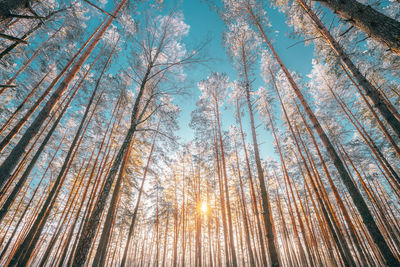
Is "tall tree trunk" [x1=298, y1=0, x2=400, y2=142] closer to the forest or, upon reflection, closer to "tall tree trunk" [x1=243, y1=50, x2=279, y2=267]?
the forest

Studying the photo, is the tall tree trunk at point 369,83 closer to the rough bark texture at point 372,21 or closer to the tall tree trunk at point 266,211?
the rough bark texture at point 372,21

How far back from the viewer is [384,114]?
3.27m

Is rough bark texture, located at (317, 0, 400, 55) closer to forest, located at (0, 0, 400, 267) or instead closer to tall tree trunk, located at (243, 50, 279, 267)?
forest, located at (0, 0, 400, 267)

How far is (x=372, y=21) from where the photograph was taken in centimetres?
199

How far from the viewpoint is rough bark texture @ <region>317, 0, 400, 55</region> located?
74.6 inches

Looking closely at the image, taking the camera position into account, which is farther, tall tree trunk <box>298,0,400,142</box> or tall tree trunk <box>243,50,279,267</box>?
tall tree trunk <box>243,50,279,267</box>

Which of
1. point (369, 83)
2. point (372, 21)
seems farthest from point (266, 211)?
point (372, 21)

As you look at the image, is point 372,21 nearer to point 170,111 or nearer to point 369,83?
point 369,83

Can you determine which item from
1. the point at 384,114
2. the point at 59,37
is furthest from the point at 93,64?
the point at 384,114

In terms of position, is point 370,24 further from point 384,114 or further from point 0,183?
point 0,183

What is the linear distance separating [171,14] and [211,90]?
610cm

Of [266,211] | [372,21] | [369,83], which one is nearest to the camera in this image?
[372,21]

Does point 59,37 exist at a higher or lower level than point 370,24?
higher

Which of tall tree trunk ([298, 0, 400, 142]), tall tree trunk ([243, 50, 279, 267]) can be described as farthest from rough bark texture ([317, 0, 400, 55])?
tall tree trunk ([243, 50, 279, 267])
